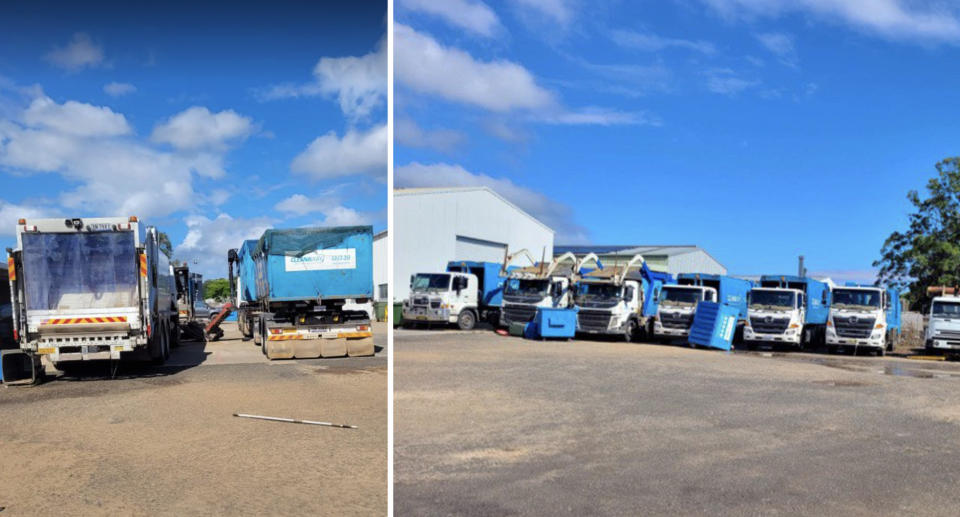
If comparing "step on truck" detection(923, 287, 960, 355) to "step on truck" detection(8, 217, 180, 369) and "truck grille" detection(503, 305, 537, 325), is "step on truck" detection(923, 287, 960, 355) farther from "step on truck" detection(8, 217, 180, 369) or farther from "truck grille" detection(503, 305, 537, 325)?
"step on truck" detection(8, 217, 180, 369)

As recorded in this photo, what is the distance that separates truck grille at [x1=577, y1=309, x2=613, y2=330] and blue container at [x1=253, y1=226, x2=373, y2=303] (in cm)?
960

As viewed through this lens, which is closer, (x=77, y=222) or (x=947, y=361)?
(x=77, y=222)

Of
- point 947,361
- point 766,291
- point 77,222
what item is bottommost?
point 947,361

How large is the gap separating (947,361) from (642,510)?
20.8 m

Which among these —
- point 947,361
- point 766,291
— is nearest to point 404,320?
point 766,291

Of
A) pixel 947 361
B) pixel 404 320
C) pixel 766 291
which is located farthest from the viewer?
pixel 404 320

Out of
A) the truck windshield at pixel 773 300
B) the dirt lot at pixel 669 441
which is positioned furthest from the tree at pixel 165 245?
the truck windshield at pixel 773 300

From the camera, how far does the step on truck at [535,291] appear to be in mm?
28578

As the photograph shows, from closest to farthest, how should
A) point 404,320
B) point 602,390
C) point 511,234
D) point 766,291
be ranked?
point 602,390 < point 766,291 < point 404,320 < point 511,234

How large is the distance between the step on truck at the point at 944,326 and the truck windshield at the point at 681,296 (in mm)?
6685

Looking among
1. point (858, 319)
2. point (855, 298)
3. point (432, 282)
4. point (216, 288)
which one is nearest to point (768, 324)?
point (858, 319)

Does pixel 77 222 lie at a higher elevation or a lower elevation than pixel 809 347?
higher

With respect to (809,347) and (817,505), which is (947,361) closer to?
(809,347)

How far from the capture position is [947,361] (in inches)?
925
